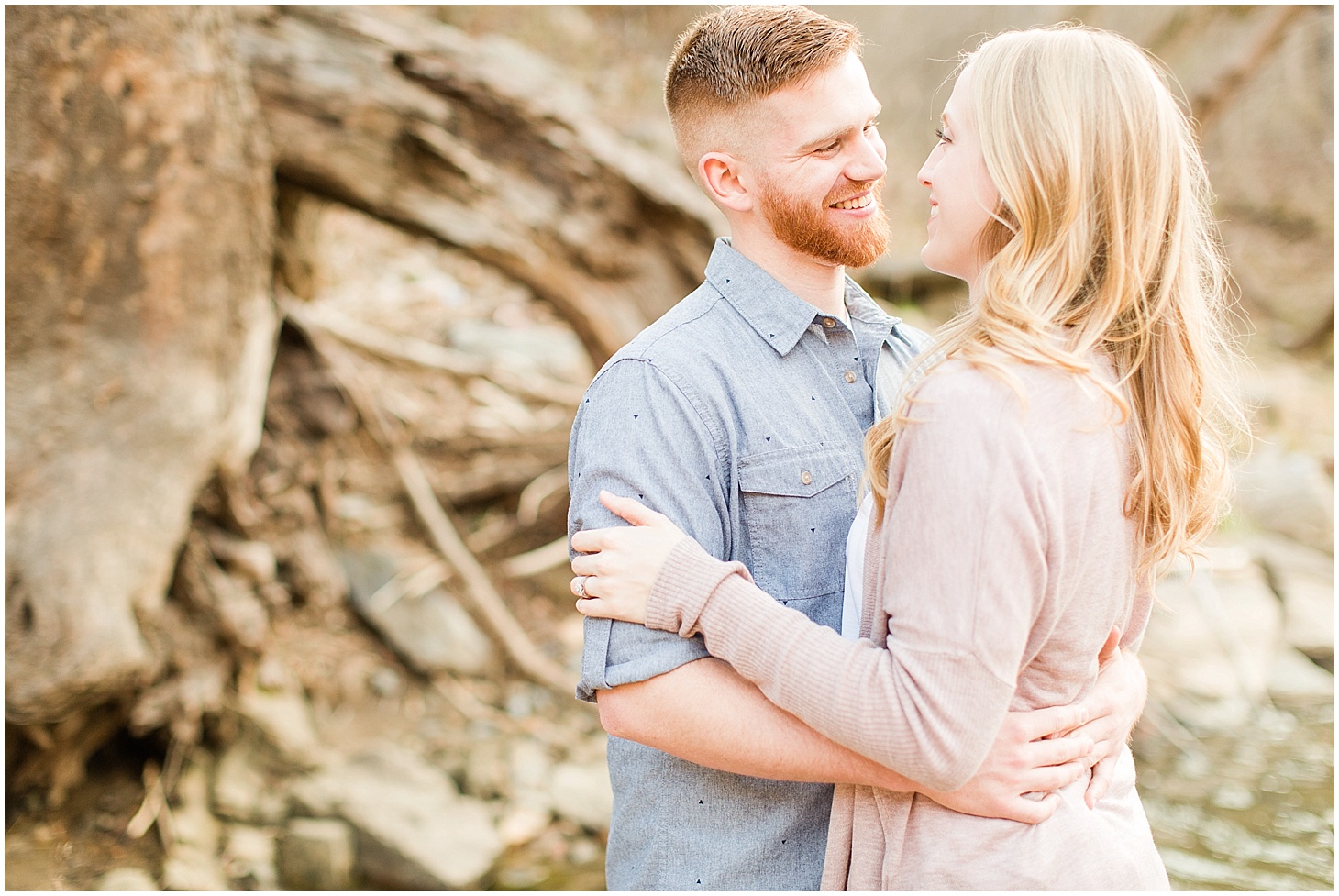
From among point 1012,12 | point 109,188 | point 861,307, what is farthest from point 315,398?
point 1012,12

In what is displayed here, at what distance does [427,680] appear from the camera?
16.6 feet

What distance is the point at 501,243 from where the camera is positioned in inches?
161

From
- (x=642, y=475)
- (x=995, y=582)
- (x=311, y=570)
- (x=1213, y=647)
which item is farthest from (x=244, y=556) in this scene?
(x=1213, y=647)

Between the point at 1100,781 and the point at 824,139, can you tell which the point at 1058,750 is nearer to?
the point at 1100,781

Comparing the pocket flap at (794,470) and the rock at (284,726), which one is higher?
the pocket flap at (794,470)

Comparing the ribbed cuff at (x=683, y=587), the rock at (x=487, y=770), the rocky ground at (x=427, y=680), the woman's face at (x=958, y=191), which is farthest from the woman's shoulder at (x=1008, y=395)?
the rock at (x=487, y=770)

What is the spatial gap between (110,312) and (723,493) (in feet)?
8.52

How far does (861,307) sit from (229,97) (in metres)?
2.57

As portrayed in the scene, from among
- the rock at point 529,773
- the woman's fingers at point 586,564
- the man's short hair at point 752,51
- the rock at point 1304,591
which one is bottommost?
the rock at point 529,773

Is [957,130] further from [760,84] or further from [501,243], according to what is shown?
[501,243]

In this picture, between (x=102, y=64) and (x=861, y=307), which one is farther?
(x=102, y=64)

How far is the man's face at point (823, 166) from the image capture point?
1.91 meters

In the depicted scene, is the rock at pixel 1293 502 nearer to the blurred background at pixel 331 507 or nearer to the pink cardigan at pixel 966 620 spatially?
the blurred background at pixel 331 507

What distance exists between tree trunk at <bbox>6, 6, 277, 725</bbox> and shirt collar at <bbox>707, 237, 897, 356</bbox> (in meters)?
2.33
